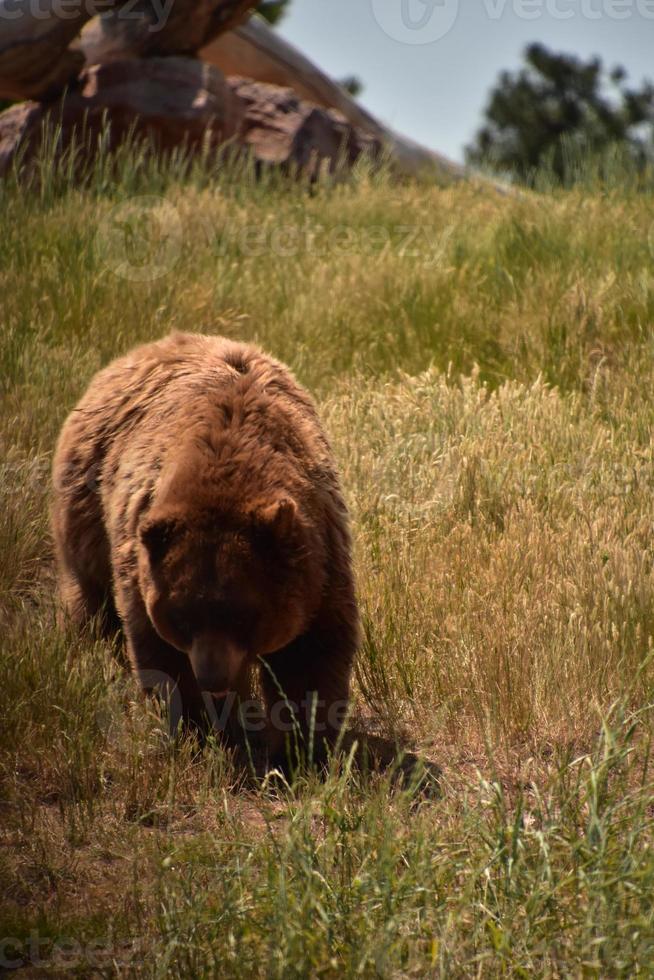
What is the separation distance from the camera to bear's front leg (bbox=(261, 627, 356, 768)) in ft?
14.0

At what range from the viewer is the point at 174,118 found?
39.3ft

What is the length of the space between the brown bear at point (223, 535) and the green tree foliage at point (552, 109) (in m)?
20.4

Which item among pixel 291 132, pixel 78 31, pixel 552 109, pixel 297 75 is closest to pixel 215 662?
pixel 78 31

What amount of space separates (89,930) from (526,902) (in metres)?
1.19

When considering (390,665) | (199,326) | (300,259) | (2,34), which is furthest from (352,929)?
(2,34)

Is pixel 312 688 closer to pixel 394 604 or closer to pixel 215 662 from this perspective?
pixel 215 662

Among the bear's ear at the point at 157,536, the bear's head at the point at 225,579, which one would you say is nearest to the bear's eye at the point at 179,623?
the bear's head at the point at 225,579

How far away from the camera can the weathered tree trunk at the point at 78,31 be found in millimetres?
10820

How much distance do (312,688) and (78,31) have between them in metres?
8.92

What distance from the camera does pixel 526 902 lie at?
296 centimetres

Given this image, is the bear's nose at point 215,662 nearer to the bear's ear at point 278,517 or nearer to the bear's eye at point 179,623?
the bear's eye at point 179,623

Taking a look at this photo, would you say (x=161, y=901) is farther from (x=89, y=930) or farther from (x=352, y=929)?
(x=352, y=929)

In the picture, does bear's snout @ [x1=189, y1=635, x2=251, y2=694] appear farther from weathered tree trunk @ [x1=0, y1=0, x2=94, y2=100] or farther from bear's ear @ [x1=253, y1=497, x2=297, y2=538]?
weathered tree trunk @ [x1=0, y1=0, x2=94, y2=100]

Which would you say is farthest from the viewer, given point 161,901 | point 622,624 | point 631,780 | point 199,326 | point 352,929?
point 199,326
